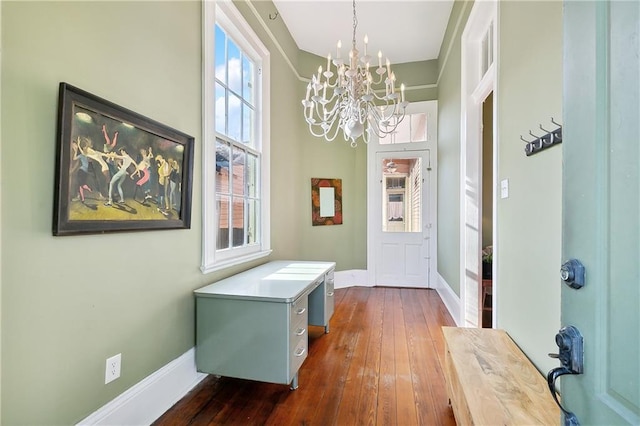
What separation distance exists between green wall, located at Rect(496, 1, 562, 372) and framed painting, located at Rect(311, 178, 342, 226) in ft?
9.47

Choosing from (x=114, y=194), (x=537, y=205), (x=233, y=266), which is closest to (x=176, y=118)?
(x=114, y=194)

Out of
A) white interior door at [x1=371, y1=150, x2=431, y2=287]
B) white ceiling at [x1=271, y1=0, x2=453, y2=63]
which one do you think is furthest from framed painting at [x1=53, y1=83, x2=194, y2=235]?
white interior door at [x1=371, y1=150, x2=431, y2=287]

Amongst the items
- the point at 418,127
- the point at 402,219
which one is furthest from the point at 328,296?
the point at 418,127

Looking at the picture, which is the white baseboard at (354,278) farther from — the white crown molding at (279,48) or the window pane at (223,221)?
the white crown molding at (279,48)

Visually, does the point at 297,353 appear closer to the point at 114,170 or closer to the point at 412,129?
the point at 114,170

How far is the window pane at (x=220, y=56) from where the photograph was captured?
243cm

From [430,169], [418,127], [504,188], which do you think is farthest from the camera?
→ [418,127]

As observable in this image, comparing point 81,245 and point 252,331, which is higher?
point 81,245

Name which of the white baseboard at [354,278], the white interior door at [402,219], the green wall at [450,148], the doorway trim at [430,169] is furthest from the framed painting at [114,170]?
the white interior door at [402,219]

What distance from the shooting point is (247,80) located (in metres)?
3.00

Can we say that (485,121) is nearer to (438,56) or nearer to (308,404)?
(438,56)

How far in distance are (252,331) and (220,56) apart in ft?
7.46

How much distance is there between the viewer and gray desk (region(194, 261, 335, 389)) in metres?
1.84

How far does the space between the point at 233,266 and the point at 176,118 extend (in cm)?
129
